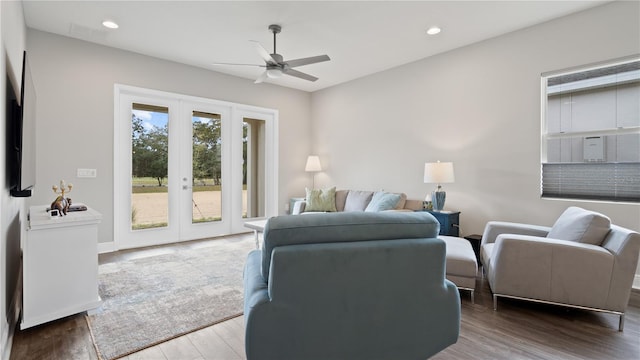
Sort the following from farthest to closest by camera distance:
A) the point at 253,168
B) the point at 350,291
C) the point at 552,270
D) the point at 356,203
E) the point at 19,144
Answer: the point at 253,168 → the point at 356,203 → the point at 552,270 → the point at 19,144 → the point at 350,291

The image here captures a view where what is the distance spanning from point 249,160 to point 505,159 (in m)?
4.02

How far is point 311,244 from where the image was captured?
138cm

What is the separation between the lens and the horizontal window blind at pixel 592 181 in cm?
306

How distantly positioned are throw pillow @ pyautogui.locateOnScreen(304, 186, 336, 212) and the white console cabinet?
3.22 meters

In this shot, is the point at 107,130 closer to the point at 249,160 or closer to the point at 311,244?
the point at 249,160

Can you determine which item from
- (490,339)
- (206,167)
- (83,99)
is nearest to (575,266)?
(490,339)

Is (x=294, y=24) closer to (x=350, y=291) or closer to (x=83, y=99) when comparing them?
(x=83, y=99)

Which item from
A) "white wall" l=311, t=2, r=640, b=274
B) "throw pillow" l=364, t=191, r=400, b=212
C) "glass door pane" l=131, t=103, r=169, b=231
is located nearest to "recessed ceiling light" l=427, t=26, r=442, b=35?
"white wall" l=311, t=2, r=640, b=274

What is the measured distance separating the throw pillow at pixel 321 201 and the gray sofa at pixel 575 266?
2.89 m

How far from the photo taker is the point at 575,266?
2.24 meters

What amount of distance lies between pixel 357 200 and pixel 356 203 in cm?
5

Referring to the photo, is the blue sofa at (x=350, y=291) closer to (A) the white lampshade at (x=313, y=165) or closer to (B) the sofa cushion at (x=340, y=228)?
(B) the sofa cushion at (x=340, y=228)

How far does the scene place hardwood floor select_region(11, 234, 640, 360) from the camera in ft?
6.20

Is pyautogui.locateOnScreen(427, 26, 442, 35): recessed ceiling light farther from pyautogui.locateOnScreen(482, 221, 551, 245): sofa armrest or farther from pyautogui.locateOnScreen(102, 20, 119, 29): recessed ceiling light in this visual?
pyautogui.locateOnScreen(102, 20, 119, 29): recessed ceiling light
